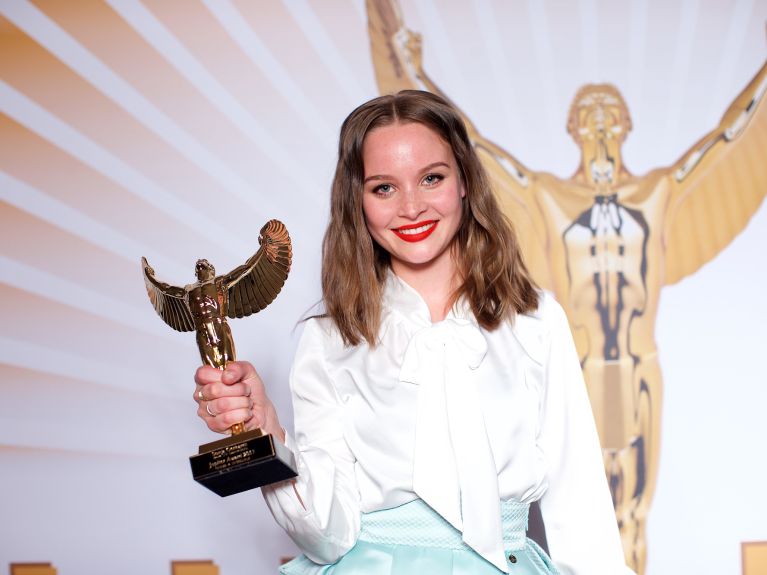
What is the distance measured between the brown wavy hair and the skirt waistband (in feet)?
1.01

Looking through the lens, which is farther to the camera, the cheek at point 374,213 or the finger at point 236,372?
the cheek at point 374,213

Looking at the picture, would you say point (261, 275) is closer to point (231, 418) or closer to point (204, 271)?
point (204, 271)

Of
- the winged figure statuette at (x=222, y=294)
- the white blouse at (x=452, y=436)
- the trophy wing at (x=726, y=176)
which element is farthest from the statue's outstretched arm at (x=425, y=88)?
the winged figure statuette at (x=222, y=294)

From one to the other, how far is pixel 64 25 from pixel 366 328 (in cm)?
131

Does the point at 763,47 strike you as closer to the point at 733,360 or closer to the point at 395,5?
A: the point at 733,360

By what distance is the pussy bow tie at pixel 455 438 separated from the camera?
1.51m

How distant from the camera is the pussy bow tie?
1511 millimetres

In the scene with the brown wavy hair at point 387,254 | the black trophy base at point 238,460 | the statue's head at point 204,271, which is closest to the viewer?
the black trophy base at point 238,460

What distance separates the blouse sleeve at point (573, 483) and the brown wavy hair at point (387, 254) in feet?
0.49

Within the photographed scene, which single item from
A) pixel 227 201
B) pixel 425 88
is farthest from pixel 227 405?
pixel 425 88

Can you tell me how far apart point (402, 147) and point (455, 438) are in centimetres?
52

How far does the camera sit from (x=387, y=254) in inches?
70.5

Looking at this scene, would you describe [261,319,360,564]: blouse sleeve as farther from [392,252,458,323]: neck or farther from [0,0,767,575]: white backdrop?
[0,0,767,575]: white backdrop

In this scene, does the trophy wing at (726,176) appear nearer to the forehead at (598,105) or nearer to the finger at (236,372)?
the forehead at (598,105)
